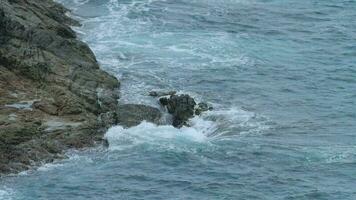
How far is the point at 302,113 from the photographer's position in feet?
138

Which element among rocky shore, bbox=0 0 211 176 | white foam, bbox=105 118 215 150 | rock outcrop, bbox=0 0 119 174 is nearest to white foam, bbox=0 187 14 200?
rocky shore, bbox=0 0 211 176

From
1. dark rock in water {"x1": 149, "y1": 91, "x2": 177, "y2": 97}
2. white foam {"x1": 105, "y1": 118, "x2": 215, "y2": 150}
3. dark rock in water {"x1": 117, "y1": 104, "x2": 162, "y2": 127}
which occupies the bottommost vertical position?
white foam {"x1": 105, "y1": 118, "x2": 215, "y2": 150}

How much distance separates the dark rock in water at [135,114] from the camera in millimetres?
39281

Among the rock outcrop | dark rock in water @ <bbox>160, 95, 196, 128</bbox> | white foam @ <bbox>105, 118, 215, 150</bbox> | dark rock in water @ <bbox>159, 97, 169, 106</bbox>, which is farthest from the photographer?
dark rock in water @ <bbox>159, 97, 169, 106</bbox>

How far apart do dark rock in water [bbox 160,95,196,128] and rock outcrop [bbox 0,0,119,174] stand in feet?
10.2

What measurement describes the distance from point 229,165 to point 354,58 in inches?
811

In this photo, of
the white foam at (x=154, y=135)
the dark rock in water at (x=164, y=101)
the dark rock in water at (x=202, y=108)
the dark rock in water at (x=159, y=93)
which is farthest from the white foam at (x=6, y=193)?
the dark rock in water at (x=159, y=93)

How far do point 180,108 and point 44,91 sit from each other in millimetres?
7171

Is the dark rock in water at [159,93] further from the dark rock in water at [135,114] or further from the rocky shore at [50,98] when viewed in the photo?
the dark rock in water at [135,114]

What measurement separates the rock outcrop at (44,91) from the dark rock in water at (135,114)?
1.72 feet

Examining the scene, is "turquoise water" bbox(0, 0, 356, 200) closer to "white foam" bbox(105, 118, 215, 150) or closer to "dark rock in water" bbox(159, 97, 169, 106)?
"white foam" bbox(105, 118, 215, 150)

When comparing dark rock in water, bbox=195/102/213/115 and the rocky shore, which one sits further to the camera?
dark rock in water, bbox=195/102/213/115

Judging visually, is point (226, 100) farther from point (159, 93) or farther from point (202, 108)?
point (159, 93)

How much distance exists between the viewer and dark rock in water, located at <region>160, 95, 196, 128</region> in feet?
132
